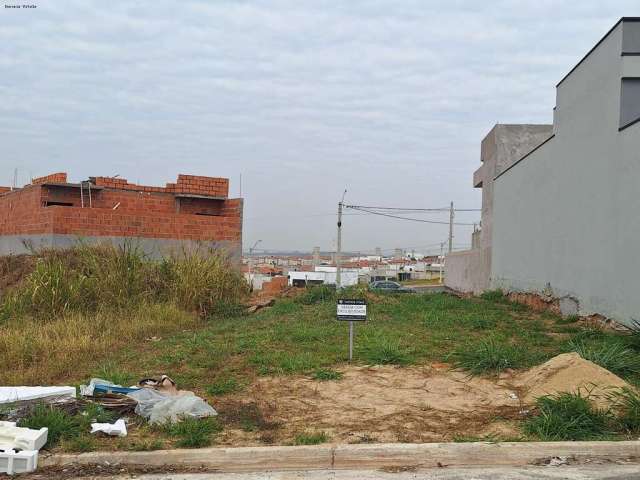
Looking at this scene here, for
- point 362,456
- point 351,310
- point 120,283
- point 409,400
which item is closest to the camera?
point 362,456

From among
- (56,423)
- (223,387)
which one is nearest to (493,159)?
(223,387)

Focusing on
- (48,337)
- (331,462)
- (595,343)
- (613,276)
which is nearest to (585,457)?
(331,462)

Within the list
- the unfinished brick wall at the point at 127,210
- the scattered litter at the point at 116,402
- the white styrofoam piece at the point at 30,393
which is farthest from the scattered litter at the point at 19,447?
the unfinished brick wall at the point at 127,210

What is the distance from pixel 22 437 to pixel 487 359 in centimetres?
539

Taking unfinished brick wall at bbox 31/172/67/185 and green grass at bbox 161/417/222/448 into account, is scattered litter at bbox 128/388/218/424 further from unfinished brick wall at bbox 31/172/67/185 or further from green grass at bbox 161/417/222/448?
unfinished brick wall at bbox 31/172/67/185

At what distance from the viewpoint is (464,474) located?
4.69 m

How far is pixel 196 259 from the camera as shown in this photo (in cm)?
1463

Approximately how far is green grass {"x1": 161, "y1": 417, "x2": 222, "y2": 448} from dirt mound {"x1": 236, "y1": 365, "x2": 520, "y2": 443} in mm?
602

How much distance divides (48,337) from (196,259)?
5.45 metres

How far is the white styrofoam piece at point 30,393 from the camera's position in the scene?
18.9 ft

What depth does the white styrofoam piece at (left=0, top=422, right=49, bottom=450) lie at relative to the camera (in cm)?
471

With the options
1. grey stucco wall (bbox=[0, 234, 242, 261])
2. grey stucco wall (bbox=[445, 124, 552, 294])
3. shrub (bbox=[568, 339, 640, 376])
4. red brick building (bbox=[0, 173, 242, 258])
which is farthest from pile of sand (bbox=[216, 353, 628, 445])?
grey stucco wall (bbox=[445, 124, 552, 294])

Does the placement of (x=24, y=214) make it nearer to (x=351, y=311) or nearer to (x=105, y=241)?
(x=105, y=241)

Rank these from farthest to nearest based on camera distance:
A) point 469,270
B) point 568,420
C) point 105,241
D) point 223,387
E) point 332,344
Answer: point 469,270 < point 105,241 < point 332,344 < point 223,387 < point 568,420
